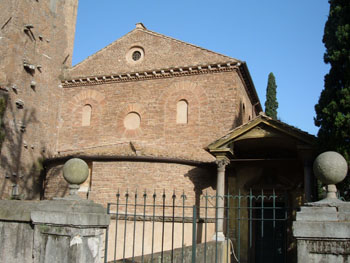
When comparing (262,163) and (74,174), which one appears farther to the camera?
(262,163)

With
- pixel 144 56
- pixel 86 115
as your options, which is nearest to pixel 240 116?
pixel 144 56

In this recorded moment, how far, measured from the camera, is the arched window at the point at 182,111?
16297 millimetres

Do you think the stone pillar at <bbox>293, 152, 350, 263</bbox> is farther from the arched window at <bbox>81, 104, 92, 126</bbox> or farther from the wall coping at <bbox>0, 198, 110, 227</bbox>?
the arched window at <bbox>81, 104, 92, 126</bbox>

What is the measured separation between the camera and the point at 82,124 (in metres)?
18.0

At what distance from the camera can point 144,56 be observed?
57.6 feet

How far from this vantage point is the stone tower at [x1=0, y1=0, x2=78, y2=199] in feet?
48.8

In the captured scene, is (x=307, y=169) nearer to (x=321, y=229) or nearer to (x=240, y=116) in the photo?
(x=240, y=116)

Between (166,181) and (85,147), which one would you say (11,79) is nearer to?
(85,147)

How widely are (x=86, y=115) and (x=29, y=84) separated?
3076 millimetres

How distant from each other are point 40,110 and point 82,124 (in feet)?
6.87

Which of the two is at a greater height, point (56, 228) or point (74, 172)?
point (74, 172)

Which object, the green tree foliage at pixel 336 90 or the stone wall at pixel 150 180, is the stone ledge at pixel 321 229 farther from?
the stone wall at pixel 150 180

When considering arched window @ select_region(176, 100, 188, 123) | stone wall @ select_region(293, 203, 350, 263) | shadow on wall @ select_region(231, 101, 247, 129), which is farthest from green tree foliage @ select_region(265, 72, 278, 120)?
stone wall @ select_region(293, 203, 350, 263)

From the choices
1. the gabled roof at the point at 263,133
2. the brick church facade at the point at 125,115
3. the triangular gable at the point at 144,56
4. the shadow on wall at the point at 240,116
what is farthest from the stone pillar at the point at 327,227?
the triangular gable at the point at 144,56
